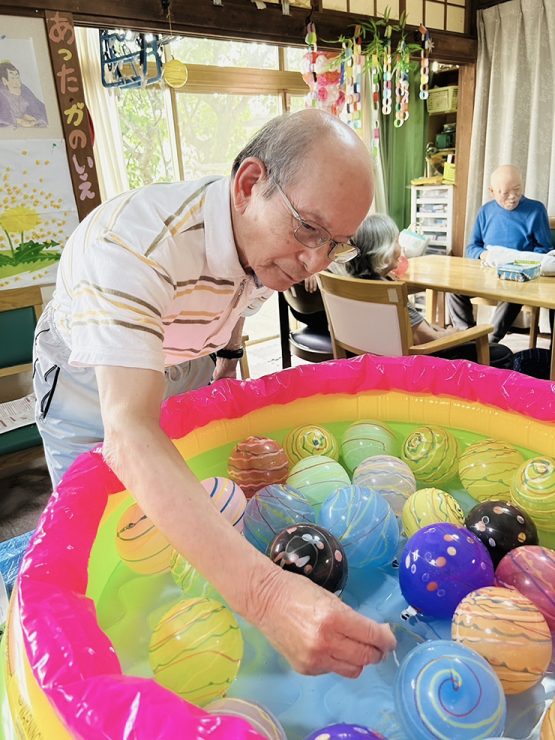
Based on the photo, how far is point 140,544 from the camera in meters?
1.33

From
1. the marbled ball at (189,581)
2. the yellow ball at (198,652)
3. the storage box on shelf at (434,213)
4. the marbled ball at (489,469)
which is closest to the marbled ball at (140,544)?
the marbled ball at (189,581)

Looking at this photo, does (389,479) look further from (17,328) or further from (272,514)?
(17,328)

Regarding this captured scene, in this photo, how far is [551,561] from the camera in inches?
46.8

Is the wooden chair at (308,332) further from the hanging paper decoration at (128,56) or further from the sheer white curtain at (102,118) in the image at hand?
the sheer white curtain at (102,118)

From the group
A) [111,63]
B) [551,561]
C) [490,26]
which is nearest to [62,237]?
[111,63]

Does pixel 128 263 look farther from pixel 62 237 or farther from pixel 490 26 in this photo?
pixel 490 26

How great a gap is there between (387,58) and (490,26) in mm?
1480

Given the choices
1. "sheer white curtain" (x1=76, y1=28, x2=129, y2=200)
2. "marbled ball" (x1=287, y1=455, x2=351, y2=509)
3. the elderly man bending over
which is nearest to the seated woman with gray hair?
"marbled ball" (x1=287, y1=455, x2=351, y2=509)

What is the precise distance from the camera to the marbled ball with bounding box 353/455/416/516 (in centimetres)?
152

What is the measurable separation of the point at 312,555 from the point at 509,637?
Result: 402 mm

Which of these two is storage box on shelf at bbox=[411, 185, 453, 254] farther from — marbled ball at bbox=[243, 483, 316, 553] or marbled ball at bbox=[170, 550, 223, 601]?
marbled ball at bbox=[170, 550, 223, 601]

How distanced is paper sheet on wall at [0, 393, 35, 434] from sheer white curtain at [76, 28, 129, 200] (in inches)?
85.4

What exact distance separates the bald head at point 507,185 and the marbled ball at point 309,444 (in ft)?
9.65

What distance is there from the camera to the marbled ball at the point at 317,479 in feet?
5.07
